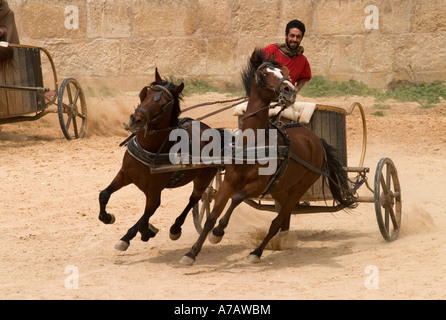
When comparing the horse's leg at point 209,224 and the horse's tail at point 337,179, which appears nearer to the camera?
the horse's leg at point 209,224

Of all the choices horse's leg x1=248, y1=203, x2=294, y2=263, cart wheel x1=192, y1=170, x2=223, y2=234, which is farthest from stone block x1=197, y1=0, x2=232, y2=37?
horse's leg x1=248, y1=203, x2=294, y2=263

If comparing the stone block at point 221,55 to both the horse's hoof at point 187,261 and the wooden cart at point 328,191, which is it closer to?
the wooden cart at point 328,191

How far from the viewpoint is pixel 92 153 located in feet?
42.2

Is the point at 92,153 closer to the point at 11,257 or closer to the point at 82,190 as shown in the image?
the point at 82,190

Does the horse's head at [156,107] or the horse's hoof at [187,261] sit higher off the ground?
the horse's head at [156,107]

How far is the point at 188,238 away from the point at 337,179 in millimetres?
1704

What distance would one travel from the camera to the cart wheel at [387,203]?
8336 mm

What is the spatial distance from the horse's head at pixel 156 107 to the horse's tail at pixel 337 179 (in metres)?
1.68

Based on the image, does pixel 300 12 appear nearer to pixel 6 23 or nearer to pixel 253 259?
pixel 6 23

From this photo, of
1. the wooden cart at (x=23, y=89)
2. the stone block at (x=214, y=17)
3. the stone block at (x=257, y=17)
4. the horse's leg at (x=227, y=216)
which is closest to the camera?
the horse's leg at (x=227, y=216)

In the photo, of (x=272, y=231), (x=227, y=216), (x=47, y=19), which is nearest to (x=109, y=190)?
(x=227, y=216)

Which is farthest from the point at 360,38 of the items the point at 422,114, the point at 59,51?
the point at 59,51

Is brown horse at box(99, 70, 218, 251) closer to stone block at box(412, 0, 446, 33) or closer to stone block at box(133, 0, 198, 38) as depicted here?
stone block at box(133, 0, 198, 38)

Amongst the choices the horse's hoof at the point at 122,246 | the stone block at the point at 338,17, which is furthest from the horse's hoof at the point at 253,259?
the stone block at the point at 338,17
